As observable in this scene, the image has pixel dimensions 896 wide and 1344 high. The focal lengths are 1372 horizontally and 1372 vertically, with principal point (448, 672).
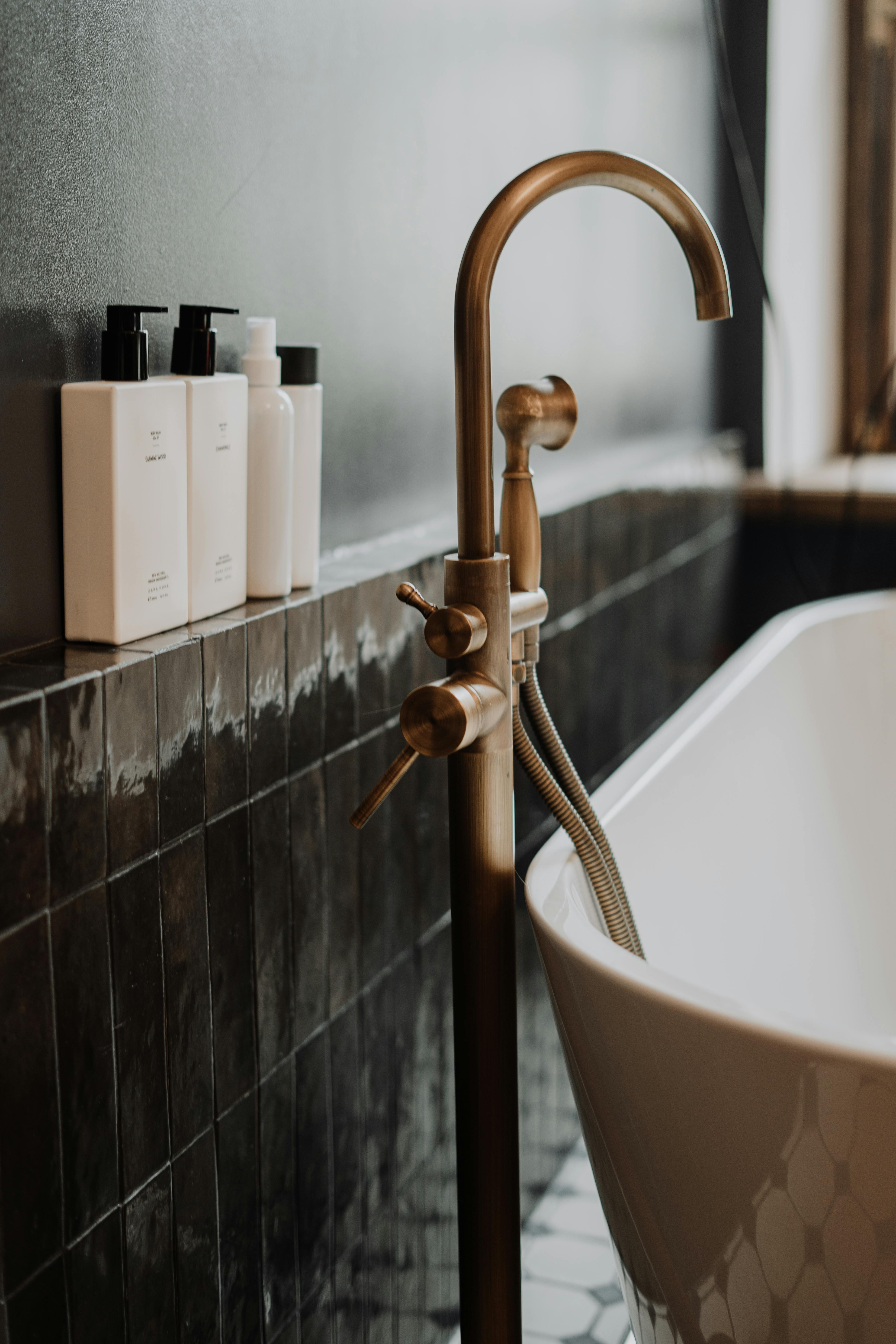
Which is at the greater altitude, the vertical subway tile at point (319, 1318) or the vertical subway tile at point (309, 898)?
the vertical subway tile at point (309, 898)

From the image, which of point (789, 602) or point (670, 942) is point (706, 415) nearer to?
point (789, 602)

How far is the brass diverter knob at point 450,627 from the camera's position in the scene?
924 mm

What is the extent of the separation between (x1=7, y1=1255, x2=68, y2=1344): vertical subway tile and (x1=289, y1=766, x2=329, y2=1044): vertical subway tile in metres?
0.31

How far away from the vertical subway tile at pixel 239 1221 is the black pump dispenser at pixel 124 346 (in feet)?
1.77

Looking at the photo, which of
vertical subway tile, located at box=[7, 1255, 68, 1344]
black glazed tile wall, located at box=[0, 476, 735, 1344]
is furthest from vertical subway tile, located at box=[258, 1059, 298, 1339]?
vertical subway tile, located at box=[7, 1255, 68, 1344]

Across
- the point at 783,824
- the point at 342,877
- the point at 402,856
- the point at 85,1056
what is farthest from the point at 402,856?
the point at 783,824

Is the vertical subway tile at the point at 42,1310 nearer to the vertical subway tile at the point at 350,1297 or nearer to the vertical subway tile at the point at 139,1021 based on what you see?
the vertical subway tile at the point at 139,1021

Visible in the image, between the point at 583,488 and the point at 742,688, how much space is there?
0.34 m

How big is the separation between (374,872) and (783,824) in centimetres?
77

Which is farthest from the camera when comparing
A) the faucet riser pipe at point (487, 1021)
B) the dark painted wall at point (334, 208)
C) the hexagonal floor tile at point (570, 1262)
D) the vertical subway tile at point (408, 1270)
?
the hexagonal floor tile at point (570, 1262)

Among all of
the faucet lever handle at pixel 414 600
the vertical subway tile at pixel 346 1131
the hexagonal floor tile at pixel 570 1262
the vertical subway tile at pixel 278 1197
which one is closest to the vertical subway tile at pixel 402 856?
the vertical subway tile at pixel 346 1131

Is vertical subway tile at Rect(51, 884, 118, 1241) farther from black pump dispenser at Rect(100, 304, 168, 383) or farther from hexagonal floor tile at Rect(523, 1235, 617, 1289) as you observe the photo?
hexagonal floor tile at Rect(523, 1235, 617, 1289)

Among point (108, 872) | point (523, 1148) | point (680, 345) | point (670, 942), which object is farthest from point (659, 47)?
point (108, 872)

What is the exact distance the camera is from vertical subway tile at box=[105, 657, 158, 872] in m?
0.86
